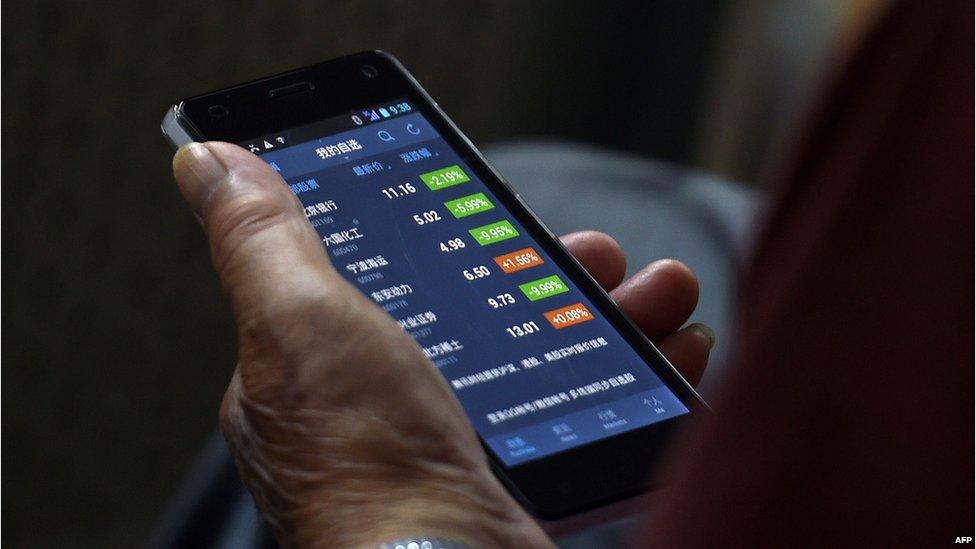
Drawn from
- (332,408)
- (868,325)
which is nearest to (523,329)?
(332,408)

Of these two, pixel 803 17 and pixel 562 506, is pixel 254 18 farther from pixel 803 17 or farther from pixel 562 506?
pixel 562 506

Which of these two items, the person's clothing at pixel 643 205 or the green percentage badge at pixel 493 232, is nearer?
the green percentage badge at pixel 493 232

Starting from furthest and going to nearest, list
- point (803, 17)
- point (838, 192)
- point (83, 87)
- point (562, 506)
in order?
point (803, 17) < point (83, 87) < point (562, 506) < point (838, 192)

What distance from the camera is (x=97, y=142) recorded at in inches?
47.0

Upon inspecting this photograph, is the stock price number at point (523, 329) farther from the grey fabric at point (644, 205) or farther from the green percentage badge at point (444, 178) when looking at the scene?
the grey fabric at point (644, 205)

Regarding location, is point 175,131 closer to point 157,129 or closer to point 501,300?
point 501,300

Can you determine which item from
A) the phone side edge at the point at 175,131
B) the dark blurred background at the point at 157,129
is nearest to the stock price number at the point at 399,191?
the phone side edge at the point at 175,131

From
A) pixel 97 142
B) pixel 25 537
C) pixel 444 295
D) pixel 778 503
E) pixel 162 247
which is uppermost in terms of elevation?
pixel 778 503

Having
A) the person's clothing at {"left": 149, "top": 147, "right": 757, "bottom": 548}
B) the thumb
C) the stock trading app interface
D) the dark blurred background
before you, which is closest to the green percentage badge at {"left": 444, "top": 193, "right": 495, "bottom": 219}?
the stock trading app interface

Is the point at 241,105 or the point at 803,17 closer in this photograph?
the point at 241,105

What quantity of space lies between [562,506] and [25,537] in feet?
2.97

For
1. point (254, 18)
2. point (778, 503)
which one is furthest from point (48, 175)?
point (778, 503)

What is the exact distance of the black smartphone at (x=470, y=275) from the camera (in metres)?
0.60

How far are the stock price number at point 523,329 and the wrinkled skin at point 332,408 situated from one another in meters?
0.10
